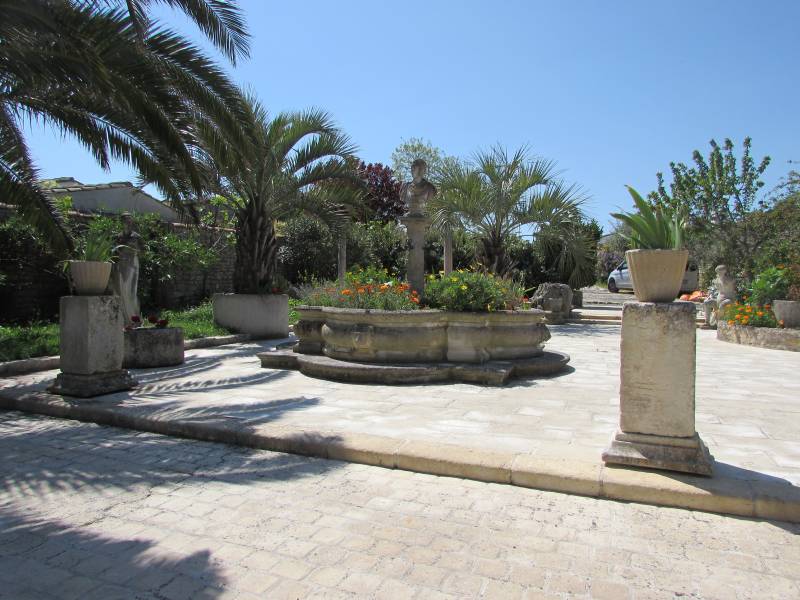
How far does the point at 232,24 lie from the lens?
22.2ft

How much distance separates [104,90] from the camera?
567 centimetres

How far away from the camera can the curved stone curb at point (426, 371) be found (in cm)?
656

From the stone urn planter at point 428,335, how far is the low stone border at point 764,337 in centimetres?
579

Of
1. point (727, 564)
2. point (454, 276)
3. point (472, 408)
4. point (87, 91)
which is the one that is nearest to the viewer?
point (727, 564)

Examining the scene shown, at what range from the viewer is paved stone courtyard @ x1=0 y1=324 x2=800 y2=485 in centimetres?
421

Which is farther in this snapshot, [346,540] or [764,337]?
[764,337]

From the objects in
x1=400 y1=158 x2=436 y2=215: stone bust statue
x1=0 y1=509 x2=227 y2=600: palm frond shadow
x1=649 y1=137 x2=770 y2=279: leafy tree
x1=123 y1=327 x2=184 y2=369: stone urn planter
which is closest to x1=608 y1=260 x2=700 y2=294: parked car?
x1=649 y1=137 x2=770 y2=279: leafy tree

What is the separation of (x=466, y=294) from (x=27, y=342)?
6.43 m

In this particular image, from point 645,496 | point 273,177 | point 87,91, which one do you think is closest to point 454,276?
point 645,496

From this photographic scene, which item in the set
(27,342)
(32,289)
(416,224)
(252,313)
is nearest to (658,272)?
(416,224)

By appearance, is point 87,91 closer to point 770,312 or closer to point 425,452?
point 425,452

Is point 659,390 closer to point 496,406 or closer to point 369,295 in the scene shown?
point 496,406

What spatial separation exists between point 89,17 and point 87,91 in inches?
39.4

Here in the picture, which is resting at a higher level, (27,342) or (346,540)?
(27,342)
